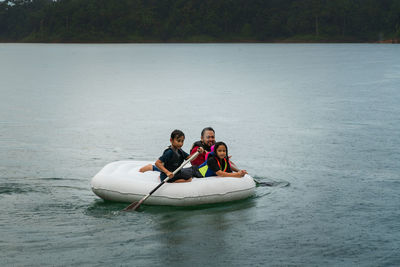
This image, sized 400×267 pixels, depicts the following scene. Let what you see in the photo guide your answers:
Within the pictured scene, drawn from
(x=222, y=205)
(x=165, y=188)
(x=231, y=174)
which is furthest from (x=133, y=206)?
Answer: (x=231, y=174)

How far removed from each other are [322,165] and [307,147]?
5.49ft

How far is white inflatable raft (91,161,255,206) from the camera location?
8.55 meters

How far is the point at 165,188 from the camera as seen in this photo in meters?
8.56

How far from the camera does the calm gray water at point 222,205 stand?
7168 mm

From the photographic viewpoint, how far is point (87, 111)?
63.9 ft

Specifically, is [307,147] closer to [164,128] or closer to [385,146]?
[385,146]

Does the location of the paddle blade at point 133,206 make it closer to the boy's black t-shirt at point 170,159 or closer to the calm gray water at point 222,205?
the calm gray water at point 222,205
